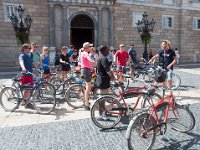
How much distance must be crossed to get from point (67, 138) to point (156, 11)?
20.0 metres

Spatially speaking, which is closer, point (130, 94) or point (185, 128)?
point (185, 128)

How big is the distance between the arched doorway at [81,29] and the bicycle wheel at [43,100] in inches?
535

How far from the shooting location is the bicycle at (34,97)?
19.5 ft

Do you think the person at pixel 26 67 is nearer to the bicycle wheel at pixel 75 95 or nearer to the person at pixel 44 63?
the bicycle wheel at pixel 75 95

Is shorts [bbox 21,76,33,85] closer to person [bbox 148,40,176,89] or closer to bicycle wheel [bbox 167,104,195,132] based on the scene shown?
bicycle wheel [bbox 167,104,195,132]

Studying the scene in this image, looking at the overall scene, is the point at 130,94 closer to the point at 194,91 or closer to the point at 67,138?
the point at 67,138

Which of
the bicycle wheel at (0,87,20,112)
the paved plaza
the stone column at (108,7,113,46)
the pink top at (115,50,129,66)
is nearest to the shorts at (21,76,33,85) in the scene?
the bicycle wheel at (0,87,20,112)

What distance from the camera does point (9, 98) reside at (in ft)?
20.1

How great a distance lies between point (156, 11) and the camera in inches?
854

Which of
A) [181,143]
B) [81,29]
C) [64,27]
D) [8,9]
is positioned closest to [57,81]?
[181,143]

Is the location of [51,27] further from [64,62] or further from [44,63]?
[44,63]

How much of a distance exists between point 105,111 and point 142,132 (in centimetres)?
139

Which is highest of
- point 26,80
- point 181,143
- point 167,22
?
point 167,22

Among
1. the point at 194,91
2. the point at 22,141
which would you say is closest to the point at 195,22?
the point at 194,91
